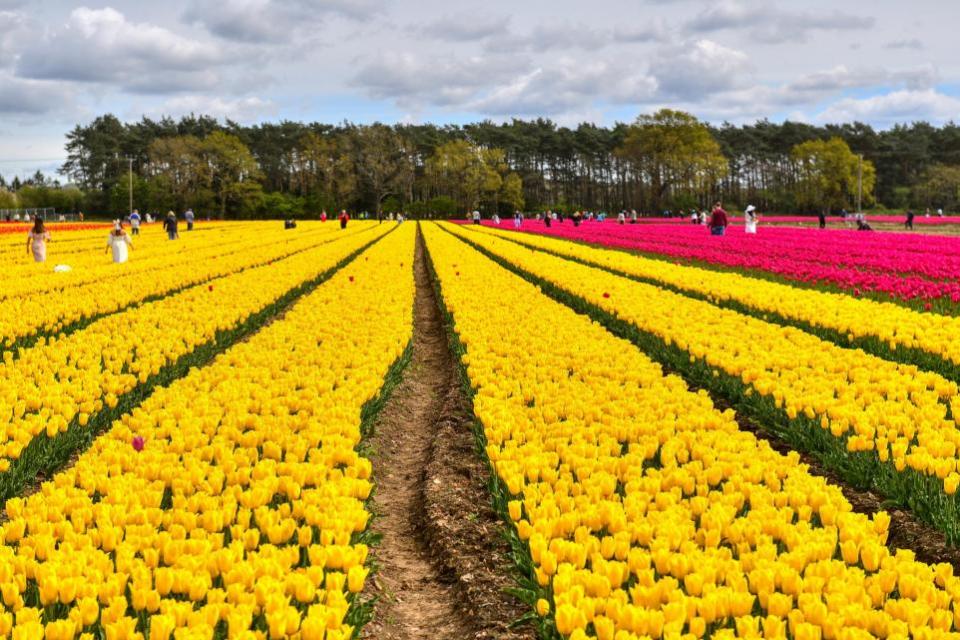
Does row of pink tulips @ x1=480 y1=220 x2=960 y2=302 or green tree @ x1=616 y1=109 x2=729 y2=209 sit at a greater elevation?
green tree @ x1=616 y1=109 x2=729 y2=209

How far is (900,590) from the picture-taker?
11.1 feet

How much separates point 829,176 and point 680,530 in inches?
4501

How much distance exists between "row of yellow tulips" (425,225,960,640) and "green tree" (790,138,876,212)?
109294 mm

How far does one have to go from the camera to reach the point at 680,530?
390cm

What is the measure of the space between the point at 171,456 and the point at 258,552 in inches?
60.3

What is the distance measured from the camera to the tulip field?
129 inches

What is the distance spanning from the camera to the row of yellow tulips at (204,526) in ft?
10.3

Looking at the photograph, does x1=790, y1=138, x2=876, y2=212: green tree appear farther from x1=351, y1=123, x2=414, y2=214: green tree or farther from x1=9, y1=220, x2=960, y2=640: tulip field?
x1=9, y1=220, x2=960, y2=640: tulip field

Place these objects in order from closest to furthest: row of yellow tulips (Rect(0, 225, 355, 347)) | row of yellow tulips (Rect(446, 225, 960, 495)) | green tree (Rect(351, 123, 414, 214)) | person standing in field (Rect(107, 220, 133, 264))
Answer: row of yellow tulips (Rect(446, 225, 960, 495)) < row of yellow tulips (Rect(0, 225, 355, 347)) < person standing in field (Rect(107, 220, 133, 264)) < green tree (Rect(351, 123, 414, 214))

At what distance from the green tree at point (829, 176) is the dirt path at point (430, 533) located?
109 metres

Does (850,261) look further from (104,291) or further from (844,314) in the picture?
(104,291)

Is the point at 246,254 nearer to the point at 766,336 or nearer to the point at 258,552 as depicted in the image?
the point at 766,336

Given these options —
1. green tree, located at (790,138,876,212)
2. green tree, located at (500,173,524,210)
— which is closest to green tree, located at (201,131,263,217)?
green tree, located at (500,173,524,210)

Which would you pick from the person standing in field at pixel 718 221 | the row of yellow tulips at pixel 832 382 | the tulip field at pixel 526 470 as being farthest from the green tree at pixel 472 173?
the tulip field at pixel 526 470
